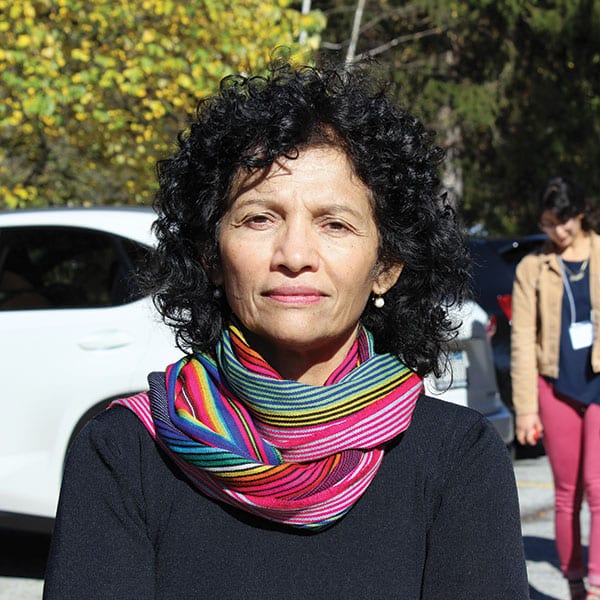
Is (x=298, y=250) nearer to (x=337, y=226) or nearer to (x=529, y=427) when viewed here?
(x=337, y=226)

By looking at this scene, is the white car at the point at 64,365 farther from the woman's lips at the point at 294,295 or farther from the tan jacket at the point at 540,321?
the woman's lips at the point at 294,295

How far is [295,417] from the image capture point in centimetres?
194

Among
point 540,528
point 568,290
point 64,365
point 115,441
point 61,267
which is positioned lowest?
point 540,528

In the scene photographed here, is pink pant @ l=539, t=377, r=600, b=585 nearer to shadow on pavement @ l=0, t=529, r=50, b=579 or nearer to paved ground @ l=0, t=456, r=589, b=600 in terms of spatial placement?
paved ground @ l=0, t=456, r=589, b=600

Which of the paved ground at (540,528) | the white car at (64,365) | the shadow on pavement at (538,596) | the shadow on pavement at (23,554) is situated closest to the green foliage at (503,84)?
the paved ground at (540,528)

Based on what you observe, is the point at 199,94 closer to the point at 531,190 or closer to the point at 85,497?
the point at 85,497

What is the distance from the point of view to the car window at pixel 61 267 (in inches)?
236

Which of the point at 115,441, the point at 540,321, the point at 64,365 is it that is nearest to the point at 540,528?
the point at 540,321

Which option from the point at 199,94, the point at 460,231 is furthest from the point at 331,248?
the point at 199,94

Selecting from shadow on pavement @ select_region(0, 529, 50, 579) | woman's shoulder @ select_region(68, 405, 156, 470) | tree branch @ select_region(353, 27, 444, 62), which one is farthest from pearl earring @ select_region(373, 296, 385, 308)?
tree branch @ select_region(353, 27, 444, 62)

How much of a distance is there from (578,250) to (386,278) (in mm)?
3286

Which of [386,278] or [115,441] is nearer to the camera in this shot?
[115,441]

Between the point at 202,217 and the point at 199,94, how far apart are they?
789 cm

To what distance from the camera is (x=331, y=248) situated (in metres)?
2.01
